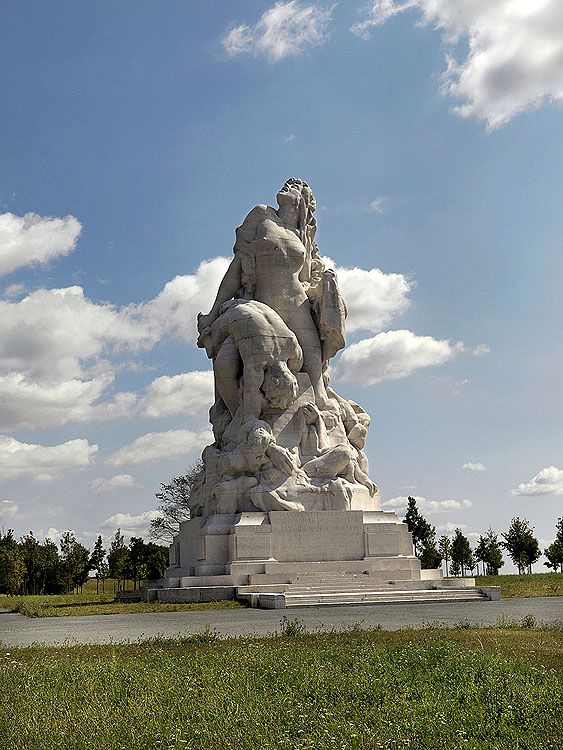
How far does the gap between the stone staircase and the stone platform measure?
3 cm

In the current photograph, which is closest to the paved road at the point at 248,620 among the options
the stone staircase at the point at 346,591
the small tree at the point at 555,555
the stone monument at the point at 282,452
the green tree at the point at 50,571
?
the stone staircase at the point at 346,591

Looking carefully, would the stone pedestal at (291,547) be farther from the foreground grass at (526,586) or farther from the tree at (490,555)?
the tree at (490,555)

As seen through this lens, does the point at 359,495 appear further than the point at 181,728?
Yes

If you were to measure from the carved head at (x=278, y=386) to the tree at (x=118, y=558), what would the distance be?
29229 mm

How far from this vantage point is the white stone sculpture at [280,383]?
25.4m

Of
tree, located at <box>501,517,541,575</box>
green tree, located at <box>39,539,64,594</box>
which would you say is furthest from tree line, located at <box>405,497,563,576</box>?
green tree, located at <box>39,539,64,594</box>

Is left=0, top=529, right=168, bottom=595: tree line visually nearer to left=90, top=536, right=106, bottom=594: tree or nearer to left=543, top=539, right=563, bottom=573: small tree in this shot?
left=90, top=536, right=106, bottom=594: tree

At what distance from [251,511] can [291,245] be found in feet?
28.7

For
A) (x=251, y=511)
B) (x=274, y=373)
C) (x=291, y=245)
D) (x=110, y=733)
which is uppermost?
(x=291, y=245)

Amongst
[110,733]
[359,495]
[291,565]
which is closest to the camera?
[110,733]

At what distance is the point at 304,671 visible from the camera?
28.1 feet

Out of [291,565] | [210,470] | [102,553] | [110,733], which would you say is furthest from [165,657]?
[102,553]

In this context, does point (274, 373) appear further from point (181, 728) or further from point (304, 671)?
point (181, 728)

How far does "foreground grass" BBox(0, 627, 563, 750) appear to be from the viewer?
6.28m
